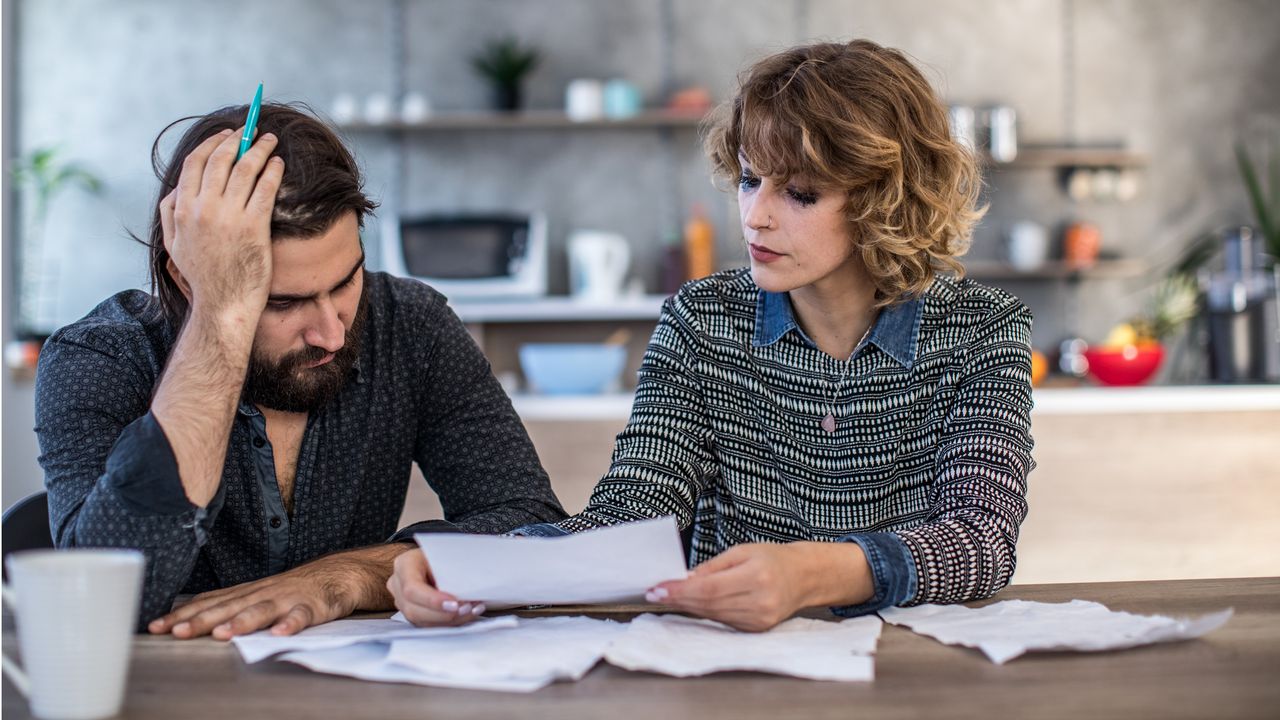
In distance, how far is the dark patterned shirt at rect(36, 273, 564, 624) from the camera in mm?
1171

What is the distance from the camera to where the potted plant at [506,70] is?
4578 millimetres

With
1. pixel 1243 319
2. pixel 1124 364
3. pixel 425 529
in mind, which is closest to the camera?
pixel 425 529

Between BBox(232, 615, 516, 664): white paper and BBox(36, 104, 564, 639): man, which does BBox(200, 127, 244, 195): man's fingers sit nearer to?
BBox(36, 104, 564, 639): man

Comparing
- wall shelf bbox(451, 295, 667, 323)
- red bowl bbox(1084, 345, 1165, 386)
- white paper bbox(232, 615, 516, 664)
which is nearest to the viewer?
white paper bbox(232, 615, 516, 664)

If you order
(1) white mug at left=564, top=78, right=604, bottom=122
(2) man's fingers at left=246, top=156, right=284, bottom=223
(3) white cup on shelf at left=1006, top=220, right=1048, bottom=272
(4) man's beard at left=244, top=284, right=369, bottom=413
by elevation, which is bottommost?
(4) man's beard at left=244, top=284, right=369, bottom=413

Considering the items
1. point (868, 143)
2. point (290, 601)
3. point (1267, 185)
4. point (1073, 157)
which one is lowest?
point (290, 601)

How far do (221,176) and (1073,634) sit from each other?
3.13 ft

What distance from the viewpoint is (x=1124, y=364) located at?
3.53 metres

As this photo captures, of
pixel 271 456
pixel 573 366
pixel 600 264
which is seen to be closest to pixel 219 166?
pixel 271 456

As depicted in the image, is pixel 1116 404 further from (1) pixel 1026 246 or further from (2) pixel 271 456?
(2) pixel 271 456

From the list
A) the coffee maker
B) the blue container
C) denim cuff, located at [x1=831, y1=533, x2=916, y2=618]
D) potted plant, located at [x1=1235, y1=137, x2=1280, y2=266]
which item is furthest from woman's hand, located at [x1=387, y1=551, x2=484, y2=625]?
potted plant, located at [x1=1235, y1=137, x2=1280, y2=266]

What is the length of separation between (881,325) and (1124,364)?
7.67 feet

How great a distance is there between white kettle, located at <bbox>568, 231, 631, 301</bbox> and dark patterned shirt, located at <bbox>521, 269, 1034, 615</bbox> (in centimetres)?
286

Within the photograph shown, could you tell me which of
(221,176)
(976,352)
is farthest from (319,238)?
(976,352)
